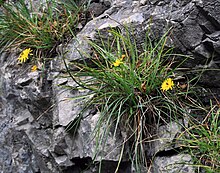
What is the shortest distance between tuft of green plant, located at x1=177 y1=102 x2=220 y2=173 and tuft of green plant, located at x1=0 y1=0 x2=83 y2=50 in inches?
51.1

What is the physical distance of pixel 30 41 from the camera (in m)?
3.41

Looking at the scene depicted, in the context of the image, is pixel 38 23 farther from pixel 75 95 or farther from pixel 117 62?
pixel 117 62

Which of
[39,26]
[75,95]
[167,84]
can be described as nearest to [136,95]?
[167,84]

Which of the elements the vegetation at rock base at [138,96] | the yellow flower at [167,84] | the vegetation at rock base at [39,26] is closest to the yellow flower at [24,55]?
the vegetation at rock base at [39,26]

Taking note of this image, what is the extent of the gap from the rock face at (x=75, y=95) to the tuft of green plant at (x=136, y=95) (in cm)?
9

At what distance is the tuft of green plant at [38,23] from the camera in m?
3.37

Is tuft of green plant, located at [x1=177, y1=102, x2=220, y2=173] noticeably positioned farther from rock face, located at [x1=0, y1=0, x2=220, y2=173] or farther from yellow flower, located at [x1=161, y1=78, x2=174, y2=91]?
yellow flower, located at [x1=161, y1=78, x2=174, y2=91]

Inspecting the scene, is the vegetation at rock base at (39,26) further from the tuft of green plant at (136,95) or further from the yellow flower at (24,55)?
the tuft of green plant at (136,95)

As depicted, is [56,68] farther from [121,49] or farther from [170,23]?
[170,23]

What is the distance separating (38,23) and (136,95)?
1.28 meters

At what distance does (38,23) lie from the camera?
3506mm

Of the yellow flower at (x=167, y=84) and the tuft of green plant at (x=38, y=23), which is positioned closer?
the yellow flower at (x=167, y=84)

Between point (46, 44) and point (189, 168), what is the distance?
160 centimetres

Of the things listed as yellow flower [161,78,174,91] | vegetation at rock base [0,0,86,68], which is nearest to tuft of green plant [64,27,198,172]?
yellow flower [161,78,174,91]
